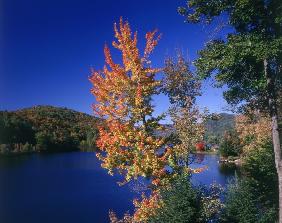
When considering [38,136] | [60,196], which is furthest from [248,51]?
[38,136]

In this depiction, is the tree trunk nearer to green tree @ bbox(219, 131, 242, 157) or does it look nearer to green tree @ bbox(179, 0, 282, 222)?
green tree @ bbox(179, 0, 282, 222)

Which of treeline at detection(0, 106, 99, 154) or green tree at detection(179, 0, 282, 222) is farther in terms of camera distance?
treeline at detection(0, 106, 99, 154)

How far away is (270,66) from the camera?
65.3 feet

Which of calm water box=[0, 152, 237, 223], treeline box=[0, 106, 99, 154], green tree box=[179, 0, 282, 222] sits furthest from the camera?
treeline box=[0, 106, 99, 154]

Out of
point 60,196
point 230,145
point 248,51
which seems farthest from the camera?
point 230,145

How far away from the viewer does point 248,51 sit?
17859 millimetres

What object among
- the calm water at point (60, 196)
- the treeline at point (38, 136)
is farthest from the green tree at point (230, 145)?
the treeline at point (38, 136)

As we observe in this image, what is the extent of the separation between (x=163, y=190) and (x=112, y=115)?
5371 millimetres

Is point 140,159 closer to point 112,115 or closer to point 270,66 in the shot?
point 112,115

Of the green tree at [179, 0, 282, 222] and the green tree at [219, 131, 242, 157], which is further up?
the green tree at [179, 0, 282, 222]

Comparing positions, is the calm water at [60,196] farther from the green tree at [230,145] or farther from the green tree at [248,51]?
the green tree at [230,145]

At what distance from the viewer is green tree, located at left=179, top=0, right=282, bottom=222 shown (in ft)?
59.1

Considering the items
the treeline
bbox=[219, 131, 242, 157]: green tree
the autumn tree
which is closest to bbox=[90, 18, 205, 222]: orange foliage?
the autumn tree

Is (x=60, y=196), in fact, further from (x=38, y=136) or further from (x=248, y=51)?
(x=38, y=136)
